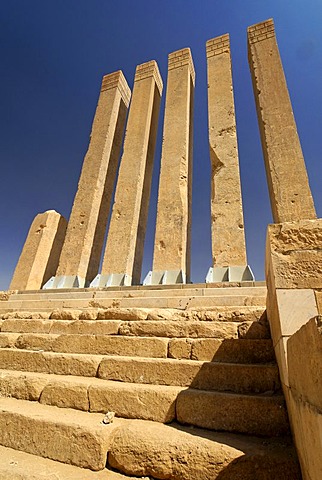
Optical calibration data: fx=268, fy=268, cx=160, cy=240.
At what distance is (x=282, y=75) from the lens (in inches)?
328

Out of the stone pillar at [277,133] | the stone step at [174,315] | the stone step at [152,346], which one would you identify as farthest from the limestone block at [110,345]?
the stone pillar at [277,133]

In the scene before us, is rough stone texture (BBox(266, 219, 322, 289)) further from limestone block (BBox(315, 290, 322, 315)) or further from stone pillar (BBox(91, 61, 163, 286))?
stone pillar (BBox(91, 61, 163, 286))

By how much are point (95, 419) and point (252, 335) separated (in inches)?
65.1

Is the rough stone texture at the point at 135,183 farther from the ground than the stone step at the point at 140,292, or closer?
farther from the ground

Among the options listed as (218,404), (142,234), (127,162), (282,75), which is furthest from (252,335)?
(282,75)

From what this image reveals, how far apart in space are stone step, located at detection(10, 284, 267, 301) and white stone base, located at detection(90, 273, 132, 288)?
795 millimetres

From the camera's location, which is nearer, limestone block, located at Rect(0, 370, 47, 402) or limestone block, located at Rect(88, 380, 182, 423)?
limestone block, located at Rect(88, 380, 182, 423)

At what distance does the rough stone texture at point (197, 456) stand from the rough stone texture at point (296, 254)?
1.03 meters

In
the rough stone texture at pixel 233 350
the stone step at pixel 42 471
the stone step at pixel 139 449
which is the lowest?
the stone step at pixel 42 471

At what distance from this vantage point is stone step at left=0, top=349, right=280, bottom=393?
7.18 ft

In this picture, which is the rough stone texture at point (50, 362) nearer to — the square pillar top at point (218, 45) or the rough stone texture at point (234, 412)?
the rough stone texture at point (234, 412)

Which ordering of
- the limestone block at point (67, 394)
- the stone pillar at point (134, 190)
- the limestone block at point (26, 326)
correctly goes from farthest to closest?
the stone pillar at point (134, 190) → the limestone block at point (26, 326) → the limestone block at point (67, 394)

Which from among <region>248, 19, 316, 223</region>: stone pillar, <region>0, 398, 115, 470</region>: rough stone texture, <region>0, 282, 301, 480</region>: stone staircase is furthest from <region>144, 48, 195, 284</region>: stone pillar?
<region>0, 398, 115, 470</region>: rough stone texture

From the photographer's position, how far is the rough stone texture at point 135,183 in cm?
788
